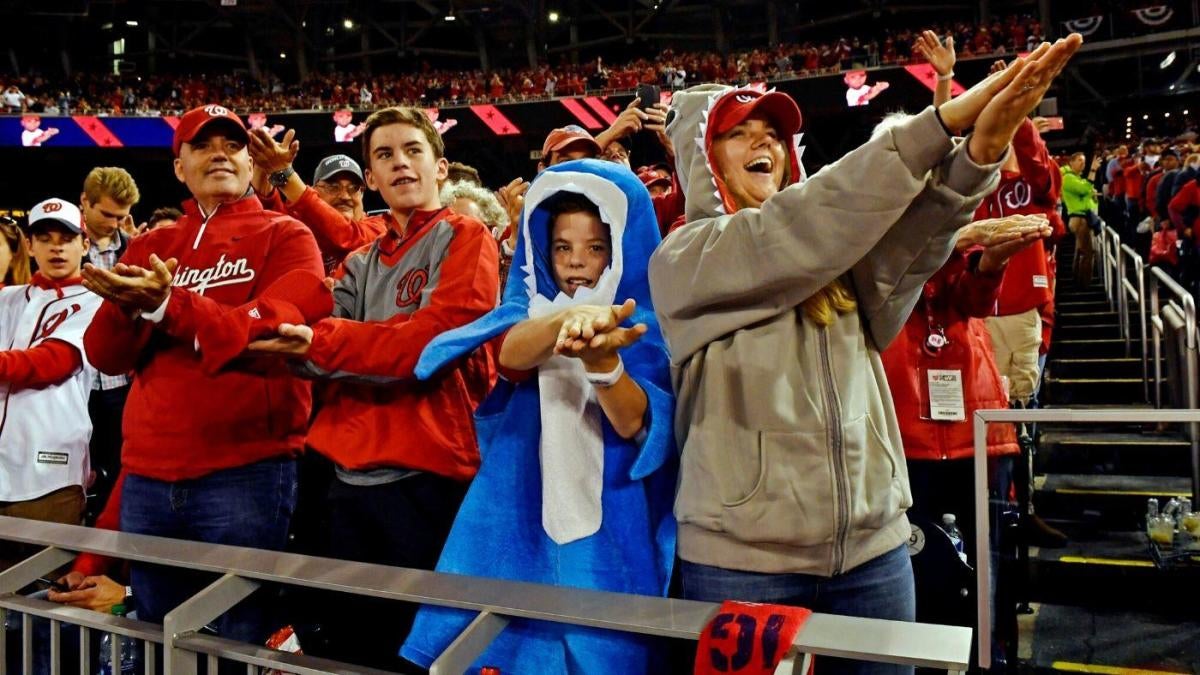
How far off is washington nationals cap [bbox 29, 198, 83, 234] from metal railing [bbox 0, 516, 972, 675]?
169 cm

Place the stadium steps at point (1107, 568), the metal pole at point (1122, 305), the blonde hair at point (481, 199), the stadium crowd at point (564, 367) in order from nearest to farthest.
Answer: the stadium crowd at point (564, 367), the stadium steps at point (1107, 568), the blonde hair at point (481, 199), the metal pole at point (1122, 305)

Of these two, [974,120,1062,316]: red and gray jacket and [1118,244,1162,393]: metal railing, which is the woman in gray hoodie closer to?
[974,120,1062,316]: red and gray jacket

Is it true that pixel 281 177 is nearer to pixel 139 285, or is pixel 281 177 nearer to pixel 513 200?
pixel 513 200

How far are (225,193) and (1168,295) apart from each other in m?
6.61

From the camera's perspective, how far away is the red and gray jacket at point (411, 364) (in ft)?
6.49

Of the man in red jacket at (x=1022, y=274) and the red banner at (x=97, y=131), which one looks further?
the red banner at (x=97, y=131)

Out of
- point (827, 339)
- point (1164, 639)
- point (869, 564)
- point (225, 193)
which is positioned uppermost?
point (225, 193)

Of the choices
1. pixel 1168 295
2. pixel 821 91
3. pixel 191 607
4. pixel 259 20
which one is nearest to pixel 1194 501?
pixel 191 607

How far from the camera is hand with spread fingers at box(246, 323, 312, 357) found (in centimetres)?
199

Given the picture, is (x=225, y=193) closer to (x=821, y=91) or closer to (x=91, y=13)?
(x=821, y=91)

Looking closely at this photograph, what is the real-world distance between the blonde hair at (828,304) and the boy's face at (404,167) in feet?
3.67

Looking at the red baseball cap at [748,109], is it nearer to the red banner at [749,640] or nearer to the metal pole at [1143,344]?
the red banner at [749,640]

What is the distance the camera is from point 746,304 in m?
1.50

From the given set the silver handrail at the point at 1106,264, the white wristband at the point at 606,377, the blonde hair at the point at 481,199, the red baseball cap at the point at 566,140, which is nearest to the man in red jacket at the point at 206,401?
the red baseball cap at the point at 566,140
